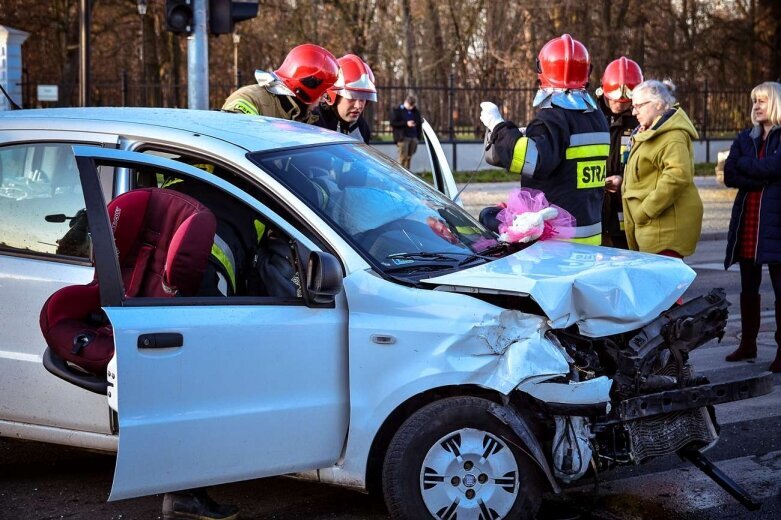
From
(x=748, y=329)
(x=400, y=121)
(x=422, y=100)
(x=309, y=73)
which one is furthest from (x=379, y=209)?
(x=422, y=100)

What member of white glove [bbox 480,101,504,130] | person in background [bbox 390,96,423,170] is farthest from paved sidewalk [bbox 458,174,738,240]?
white glove [bbox 480,101,504,130]

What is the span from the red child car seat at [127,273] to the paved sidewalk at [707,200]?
429 inches

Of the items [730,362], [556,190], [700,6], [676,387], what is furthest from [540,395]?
[700,6]

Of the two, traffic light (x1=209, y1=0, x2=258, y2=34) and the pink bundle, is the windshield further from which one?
traffic light (x1=209, y1=0, x2=258, y2=34)

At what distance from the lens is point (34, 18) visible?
1293 inches

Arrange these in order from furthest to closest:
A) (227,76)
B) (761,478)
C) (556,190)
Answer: (227,76), (556,190), (761,478)

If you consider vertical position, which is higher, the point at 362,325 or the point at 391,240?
the point at 391,240

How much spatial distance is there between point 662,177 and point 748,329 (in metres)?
1.50

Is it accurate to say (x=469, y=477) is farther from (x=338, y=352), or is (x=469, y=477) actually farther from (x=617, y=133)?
(x=617, y=133)

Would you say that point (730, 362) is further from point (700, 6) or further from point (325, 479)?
point (700, 6)

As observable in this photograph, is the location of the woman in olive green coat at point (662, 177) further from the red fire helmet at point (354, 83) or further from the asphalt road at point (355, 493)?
the red fire helmet at point (354, 83)

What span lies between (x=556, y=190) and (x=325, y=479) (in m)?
2.42

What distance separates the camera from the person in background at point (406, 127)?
23.5 metres

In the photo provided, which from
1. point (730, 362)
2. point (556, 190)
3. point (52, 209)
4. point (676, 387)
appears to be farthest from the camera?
point (730, 362)
